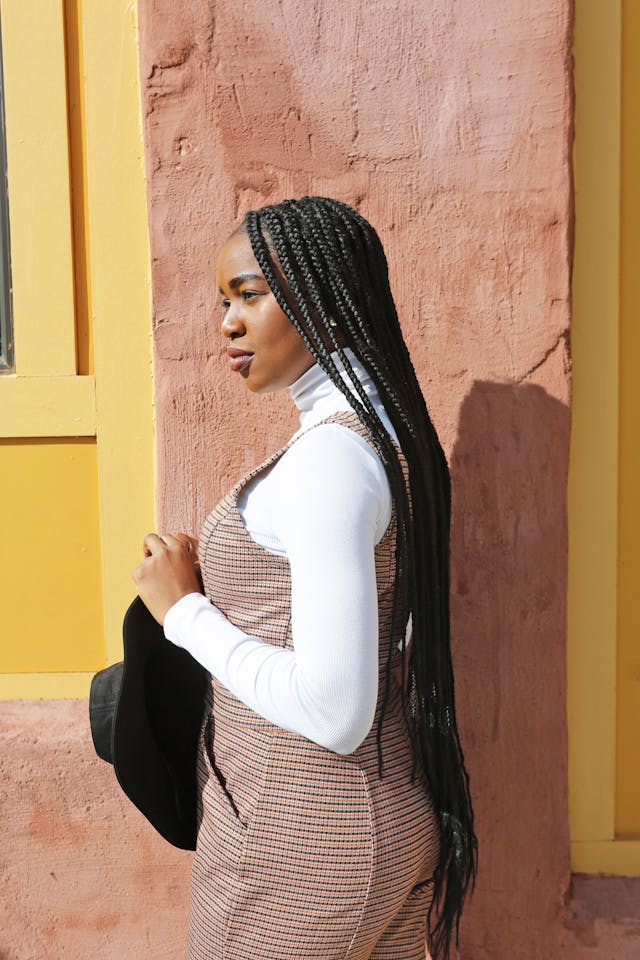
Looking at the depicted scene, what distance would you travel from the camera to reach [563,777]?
2.37m

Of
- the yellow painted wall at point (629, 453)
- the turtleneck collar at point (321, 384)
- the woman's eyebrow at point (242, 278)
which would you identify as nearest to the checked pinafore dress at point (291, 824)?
the turtleneck collar at point (321, 384)

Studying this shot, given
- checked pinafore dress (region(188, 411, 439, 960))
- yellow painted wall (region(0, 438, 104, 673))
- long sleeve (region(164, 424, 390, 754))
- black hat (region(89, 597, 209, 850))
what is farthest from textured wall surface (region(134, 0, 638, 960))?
long sleeve (region(164, 424, 390, 754))

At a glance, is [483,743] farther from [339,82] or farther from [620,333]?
[339,82]

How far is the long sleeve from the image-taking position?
1.27m

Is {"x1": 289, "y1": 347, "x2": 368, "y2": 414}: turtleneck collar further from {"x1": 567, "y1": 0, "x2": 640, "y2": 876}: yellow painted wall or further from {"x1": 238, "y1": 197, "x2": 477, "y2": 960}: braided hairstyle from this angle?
{"x1": 567, "y1": 0, "x2": 640, "y2": 876}: yellow painted wall

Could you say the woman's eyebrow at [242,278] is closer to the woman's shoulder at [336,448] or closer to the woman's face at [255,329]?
the woman's face at [255,329]

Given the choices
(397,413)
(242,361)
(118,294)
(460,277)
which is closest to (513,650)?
(460,277)

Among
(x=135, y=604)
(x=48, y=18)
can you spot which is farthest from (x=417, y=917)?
(x=48, y=18)

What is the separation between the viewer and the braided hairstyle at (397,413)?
59.1 inches

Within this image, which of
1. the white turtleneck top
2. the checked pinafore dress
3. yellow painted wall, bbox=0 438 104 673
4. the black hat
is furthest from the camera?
yellow painted wall, bbox=0 438 104 673

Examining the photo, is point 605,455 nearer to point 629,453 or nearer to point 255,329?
point 629,453

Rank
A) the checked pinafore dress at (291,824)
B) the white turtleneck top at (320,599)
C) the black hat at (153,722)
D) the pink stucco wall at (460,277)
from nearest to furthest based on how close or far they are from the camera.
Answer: the white turtleneck top at (320,599) → the checked pinafore dress at (291,824) → the black hat at (153,722) → the pink stucco wall at (460,277)

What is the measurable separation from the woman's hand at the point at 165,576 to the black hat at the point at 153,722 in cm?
10

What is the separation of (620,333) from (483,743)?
3.61ft
